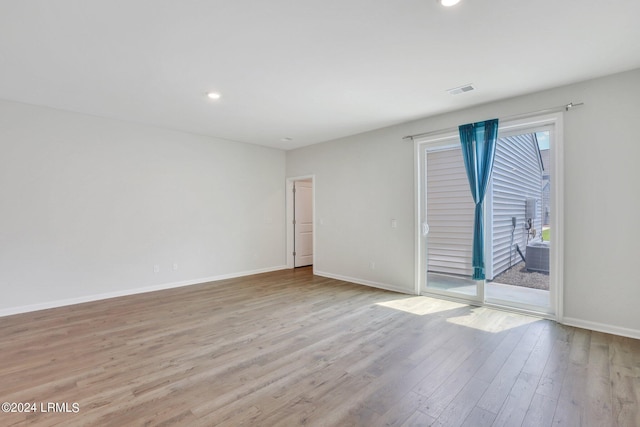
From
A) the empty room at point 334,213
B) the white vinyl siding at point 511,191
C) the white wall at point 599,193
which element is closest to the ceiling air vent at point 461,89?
the empty room at point 334,213

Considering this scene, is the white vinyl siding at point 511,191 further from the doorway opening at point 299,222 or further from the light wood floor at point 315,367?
the doorway opening at point 299,222

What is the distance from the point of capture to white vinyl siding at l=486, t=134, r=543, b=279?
12.5ft

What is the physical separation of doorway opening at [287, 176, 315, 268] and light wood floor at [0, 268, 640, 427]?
310 centimetres

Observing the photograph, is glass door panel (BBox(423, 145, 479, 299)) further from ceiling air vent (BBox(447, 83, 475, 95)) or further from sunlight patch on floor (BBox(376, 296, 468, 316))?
ceiling air vent (BBox(447, 83, 475, 95))

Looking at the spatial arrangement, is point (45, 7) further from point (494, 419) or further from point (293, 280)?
point (293, 280)

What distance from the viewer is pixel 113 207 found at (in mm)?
4703

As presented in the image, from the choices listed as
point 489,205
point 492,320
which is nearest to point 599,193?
point 489,205

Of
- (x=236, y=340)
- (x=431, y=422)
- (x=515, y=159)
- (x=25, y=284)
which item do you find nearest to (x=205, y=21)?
(x=236, y=340)

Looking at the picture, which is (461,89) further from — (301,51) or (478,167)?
(301,51)

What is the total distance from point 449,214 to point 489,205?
1.90 feet

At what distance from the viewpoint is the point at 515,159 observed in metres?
4.01

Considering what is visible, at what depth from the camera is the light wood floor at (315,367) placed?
1.96m

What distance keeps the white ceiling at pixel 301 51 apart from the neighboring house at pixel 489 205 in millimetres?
824

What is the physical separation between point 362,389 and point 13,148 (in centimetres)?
522
